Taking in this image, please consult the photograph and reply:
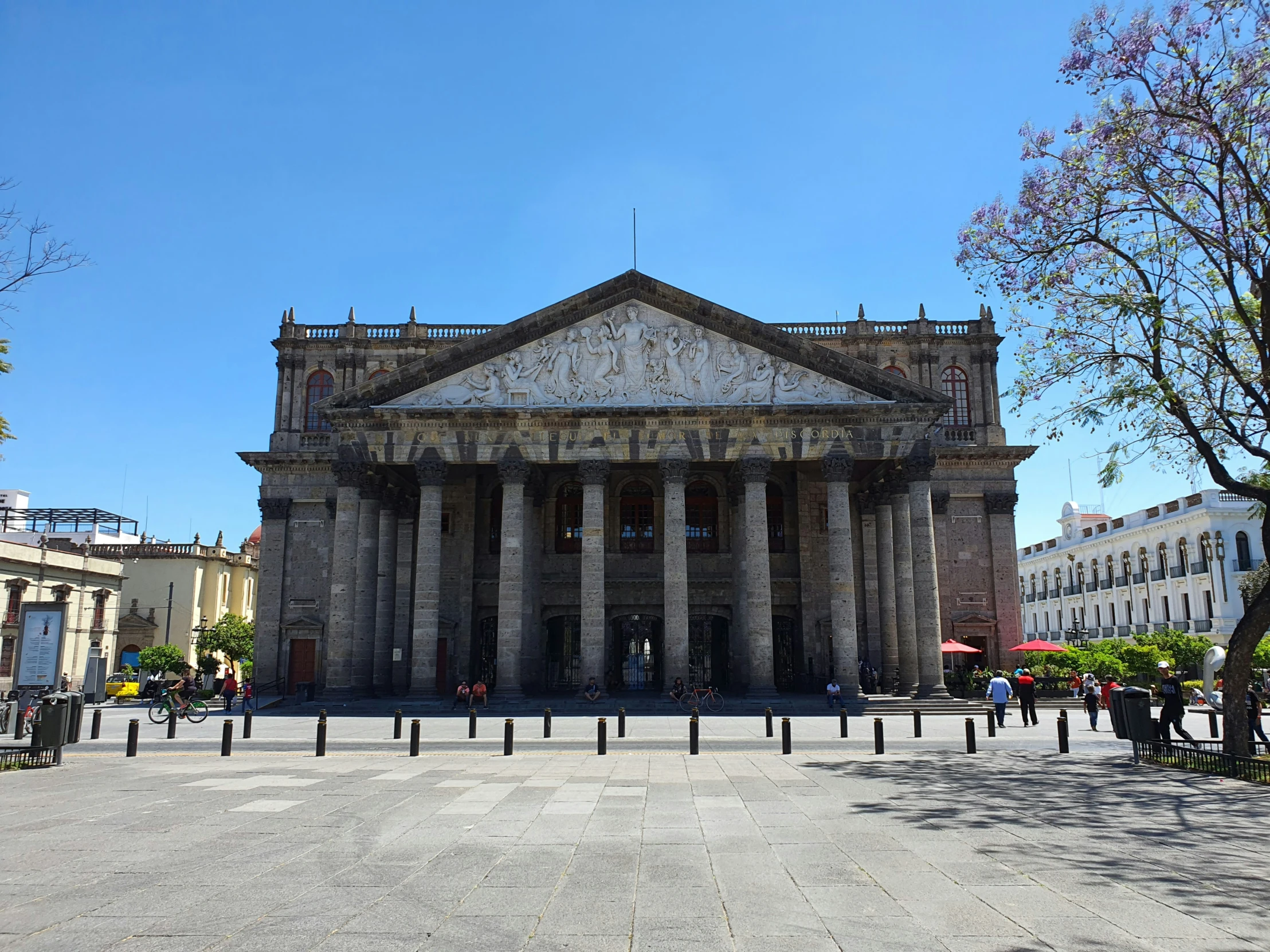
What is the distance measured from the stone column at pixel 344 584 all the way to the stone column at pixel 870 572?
67.0ft

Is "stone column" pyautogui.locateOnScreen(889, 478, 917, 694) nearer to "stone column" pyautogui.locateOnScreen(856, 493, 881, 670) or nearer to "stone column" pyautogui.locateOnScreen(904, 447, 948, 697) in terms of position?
"stone column" pyautogui.locateOnScreen(904, 447, 948, 697)

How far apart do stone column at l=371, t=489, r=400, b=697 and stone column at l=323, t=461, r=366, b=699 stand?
2.08 meters

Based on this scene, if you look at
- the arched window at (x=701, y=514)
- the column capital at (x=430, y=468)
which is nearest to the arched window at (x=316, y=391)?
the column capital at (x=430, y=468)

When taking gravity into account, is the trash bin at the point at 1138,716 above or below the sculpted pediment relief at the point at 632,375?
below

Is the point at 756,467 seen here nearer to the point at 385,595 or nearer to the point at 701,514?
the point at 701,514

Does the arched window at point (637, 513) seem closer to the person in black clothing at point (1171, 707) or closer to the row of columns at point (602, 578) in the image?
the row of columns at point (602, 578)

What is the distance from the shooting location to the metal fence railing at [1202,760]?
48.7ft

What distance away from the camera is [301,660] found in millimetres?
40094

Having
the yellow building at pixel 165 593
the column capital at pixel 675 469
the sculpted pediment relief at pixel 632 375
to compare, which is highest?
the sculpted pediment relief at pixel 632 375

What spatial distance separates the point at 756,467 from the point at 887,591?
28.3 feet

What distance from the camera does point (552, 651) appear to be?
128 feet

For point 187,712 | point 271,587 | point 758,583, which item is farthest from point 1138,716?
point 271,587

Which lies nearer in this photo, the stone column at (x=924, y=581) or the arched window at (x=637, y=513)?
the stone column at (x=924, y=581)

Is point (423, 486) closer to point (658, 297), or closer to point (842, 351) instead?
point (658, 297)
